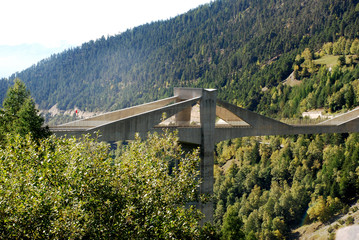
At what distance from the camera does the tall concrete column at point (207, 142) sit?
4153cm

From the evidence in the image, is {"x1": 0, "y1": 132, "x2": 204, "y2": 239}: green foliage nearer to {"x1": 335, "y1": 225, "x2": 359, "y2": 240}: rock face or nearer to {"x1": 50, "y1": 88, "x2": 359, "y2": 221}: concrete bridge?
{"x1": 335, "y1": 225, "x2": 359, "y2": 240}: rock face

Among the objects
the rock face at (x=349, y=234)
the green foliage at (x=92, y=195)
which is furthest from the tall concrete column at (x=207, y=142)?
the rock face at (x=349, y=234)

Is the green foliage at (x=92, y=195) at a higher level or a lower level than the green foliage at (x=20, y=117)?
lower

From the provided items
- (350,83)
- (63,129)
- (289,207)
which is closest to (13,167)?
(63,129)

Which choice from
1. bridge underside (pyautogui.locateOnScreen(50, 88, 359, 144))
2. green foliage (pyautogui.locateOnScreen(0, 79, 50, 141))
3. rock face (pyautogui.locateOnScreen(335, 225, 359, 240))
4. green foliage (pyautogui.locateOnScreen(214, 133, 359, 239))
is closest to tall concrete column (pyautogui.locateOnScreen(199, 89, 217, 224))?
bridge underside (pyautogui.locateOnScreen(50, 88, 359, 144))

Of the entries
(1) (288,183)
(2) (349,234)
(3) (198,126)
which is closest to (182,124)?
(3) (198,126)

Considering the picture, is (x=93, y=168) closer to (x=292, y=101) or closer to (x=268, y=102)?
(x=292, y=101)

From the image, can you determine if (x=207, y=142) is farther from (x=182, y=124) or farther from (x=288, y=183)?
(x=288, y=183)

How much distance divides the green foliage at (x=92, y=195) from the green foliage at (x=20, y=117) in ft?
53.6

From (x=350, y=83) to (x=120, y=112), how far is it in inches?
4031

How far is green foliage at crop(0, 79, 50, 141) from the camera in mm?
32156

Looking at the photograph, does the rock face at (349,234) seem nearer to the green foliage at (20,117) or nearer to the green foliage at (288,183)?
the green foliage at (20,117)

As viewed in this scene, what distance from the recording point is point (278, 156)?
11250cm

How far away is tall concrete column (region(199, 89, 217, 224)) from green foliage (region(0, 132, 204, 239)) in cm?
2517
